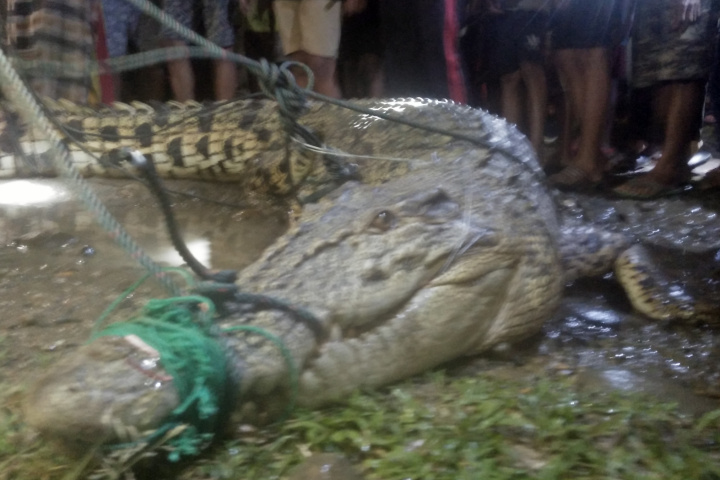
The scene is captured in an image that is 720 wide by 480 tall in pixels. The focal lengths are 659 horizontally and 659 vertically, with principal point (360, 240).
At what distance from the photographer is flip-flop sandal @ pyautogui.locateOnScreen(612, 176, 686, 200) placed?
4664 mm

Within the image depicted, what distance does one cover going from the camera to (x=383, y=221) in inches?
91.3

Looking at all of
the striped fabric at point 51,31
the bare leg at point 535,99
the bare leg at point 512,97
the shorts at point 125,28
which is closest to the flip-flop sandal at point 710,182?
the bare leg at point 535,99

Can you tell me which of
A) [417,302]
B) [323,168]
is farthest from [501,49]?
[417,302]

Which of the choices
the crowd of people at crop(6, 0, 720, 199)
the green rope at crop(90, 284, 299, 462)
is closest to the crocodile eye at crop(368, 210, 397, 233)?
the green rope at crop(90, 284, 299, 462)

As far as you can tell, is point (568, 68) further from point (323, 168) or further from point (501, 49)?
point (323, 168)

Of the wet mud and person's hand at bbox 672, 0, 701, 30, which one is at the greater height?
person's hand at bbox 672, 0, 701, 30

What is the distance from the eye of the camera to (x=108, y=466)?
1.49 m

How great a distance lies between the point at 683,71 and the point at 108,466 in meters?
4.62

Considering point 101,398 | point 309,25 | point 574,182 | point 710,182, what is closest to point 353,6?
point 309,25

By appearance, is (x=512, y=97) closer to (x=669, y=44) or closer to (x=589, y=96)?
(x=589, y=96)

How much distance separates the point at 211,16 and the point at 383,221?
368 cm

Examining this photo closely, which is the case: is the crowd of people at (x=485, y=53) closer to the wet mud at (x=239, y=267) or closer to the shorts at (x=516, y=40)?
the shorts at (x=516, y=40)

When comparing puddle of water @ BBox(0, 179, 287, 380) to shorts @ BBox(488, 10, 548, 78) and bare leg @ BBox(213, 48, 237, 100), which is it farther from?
shorts @ BBox(488, 10, 548, 78)

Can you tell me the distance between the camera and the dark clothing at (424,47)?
5129mm
